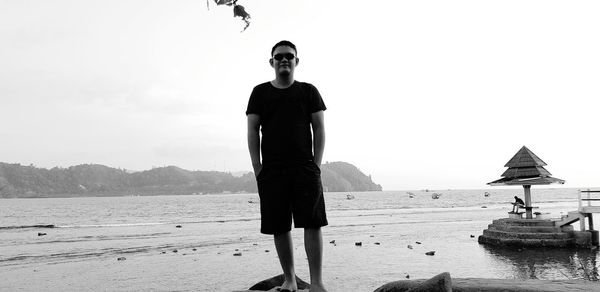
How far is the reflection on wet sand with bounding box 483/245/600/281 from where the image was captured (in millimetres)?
17047

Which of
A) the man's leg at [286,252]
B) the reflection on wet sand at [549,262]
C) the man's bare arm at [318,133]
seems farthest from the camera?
the reflection on wet sand at [549,262]

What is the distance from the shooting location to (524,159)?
26844 millimetres

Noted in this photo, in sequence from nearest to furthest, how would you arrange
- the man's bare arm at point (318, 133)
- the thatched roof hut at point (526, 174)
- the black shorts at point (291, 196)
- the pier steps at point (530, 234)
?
the black shorts at point (291, 196) → the man's bare arm at point (318, 133) → the pier steps at point (530, 234) → the thatched roof hut at point (526, 174)

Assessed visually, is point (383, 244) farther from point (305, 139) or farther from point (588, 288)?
point (305, 139)

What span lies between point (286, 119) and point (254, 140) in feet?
1.24

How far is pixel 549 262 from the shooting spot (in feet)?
65.8

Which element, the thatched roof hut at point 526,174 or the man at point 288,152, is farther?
the thatched roof hut at point 526,174

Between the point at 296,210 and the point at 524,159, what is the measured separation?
26258 millimetres

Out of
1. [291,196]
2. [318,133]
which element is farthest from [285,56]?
[291,196]

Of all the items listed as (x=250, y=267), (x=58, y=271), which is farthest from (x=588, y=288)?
(x=58, y=271)

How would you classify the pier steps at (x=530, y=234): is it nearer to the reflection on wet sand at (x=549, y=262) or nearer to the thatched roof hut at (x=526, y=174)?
the reflection on wet sand at (x=549, y=262)

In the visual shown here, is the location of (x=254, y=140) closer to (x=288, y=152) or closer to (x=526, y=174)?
(x=288, y=152)

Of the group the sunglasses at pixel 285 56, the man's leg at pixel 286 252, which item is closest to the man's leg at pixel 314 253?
the man's leg at pixel 286 252

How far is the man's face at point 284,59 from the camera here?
4.34 metres
